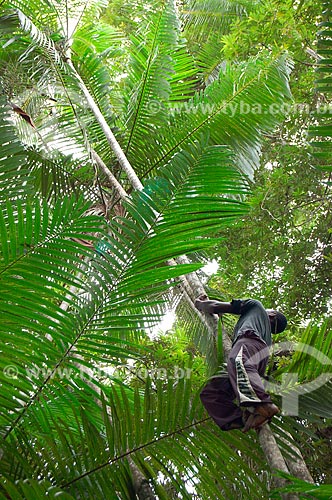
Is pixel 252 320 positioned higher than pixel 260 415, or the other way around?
pixel 252 320

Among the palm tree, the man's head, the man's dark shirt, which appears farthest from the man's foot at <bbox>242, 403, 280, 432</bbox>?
the man's head

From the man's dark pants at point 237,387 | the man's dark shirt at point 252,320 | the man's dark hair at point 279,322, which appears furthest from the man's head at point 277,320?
the man's dark pants at point 237,387

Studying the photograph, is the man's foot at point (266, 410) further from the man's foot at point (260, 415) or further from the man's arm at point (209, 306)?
the man's arm at point (209, 306)

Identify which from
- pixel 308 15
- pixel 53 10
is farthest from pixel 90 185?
pixel 308 15

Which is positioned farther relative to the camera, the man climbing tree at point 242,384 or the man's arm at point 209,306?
the man's arm at point 209,306

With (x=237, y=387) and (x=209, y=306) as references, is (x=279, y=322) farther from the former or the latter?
(x=237, y=387)

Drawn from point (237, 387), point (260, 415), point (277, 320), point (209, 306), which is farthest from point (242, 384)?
point (277, 320)

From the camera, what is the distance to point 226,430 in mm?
2035

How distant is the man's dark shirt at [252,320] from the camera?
2.39m

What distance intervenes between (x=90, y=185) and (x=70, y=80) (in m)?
0.84

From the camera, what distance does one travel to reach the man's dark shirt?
7.85ft

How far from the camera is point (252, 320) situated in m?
2.48

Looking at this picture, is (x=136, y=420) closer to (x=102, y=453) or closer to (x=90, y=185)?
(x=102, y=453)

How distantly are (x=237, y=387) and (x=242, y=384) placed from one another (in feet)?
0.07
